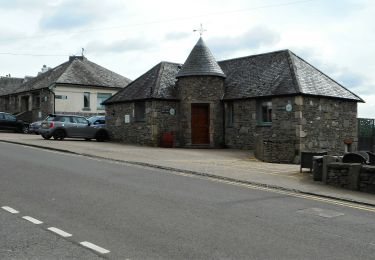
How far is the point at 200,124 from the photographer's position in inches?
1076

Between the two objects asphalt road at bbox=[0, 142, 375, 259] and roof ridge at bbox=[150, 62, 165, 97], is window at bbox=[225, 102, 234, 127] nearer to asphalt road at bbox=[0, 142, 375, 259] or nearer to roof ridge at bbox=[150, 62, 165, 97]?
roof ridge at bbox=[150, 62, 165, 97]

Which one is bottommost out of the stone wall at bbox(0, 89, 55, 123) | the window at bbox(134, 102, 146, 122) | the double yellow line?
the double yellow line

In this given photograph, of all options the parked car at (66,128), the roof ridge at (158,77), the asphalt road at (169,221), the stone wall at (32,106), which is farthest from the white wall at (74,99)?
the asphalt road at (169,221)

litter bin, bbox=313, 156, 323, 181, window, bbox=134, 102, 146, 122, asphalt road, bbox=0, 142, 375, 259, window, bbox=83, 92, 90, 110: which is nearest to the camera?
asphalt road, bbox=0, 142, 375, 259

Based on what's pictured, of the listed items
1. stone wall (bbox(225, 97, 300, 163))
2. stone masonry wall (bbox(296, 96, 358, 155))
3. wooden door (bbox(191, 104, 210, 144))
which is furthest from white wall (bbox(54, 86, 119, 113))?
stone masonry wall (bbox(296, 96, 358, 155))

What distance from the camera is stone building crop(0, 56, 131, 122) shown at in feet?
137

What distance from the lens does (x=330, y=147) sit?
81.8 feet

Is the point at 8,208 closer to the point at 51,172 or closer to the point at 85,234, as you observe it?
the point at 85,234

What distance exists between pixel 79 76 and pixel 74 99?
2.52 meters

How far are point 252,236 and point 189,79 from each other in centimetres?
2035

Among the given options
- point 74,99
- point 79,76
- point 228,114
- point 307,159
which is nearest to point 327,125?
point 228,114

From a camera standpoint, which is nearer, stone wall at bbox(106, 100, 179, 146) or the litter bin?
the litter bin

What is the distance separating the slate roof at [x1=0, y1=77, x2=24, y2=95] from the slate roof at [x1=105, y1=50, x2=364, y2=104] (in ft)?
92.4

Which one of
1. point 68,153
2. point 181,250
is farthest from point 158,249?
point 68,153
